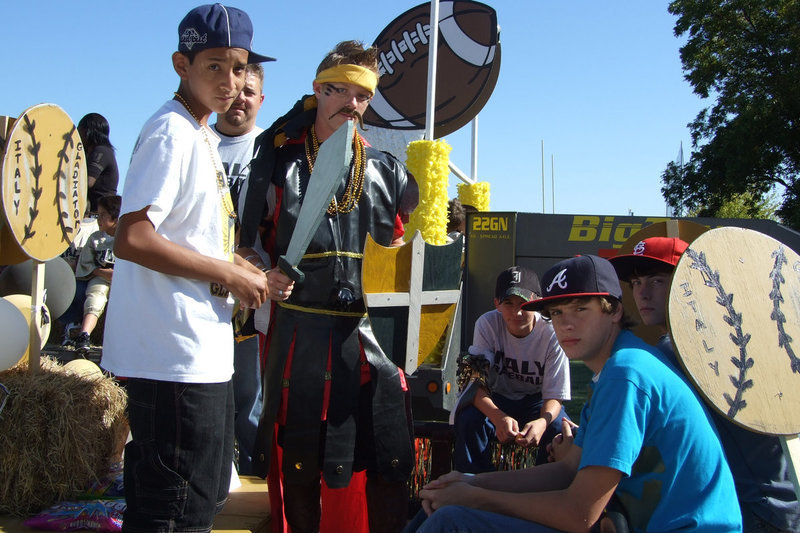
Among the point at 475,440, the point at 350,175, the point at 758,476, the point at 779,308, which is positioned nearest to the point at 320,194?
the point at 350,175

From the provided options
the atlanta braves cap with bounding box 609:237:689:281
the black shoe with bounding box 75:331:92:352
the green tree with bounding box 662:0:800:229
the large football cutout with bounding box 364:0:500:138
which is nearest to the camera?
the atlanta braves cap with bounding box 609:237:689:281

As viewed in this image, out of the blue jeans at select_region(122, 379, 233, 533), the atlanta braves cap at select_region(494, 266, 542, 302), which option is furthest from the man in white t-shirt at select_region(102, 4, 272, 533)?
the atlanta braves cap at select_region(494, 266, 542, 302)

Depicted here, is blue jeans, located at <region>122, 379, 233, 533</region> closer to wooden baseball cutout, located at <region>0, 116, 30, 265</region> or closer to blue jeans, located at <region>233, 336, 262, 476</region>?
wooden baseball cutout, located at <region>0, 116, 30, 265</region>

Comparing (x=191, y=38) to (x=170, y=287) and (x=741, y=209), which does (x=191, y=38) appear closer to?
(x=170, y=287)

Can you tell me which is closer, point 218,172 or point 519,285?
point 218,172

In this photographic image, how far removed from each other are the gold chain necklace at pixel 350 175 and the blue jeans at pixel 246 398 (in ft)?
4.36

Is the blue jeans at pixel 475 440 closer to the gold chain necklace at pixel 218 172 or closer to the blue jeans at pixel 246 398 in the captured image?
the blue jeans at pixel 246 398

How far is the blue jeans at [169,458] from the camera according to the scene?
1.78m

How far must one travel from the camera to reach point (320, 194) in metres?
2.22

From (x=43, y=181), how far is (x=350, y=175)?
1.44m

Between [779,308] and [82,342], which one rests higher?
[779,308]

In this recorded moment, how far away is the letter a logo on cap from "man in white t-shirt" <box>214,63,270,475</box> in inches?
74.2

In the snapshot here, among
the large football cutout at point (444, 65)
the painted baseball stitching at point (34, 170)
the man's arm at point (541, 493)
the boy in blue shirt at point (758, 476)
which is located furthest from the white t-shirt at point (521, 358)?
the large football cutout at point (444, 65)

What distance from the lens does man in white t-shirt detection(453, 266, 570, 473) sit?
3516mm
